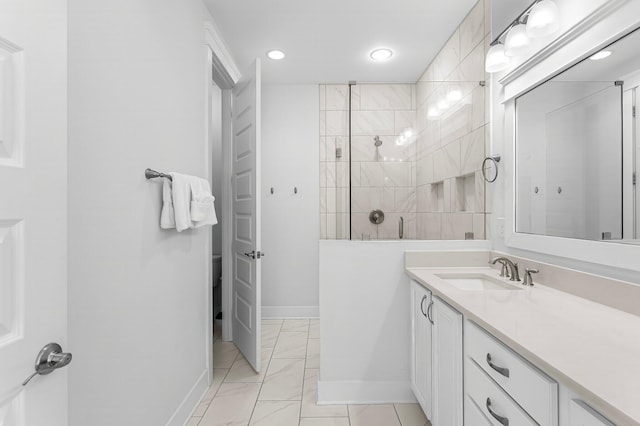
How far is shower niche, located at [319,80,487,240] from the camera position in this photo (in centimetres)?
214

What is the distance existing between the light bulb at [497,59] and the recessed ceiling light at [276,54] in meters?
1.79

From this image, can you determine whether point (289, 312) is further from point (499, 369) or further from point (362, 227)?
point (499, 369)

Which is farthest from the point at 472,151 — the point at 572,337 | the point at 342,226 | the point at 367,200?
the point at 572,337

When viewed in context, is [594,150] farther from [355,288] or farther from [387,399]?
[387,399]

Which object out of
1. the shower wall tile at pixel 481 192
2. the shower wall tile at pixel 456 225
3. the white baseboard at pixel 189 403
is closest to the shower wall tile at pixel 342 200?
the shower wall tile at pixel 456 225

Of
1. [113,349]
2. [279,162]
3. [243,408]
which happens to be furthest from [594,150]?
[279,162]

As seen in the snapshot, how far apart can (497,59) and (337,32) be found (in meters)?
1.29

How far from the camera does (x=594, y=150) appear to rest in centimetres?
135

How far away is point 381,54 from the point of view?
2953mm

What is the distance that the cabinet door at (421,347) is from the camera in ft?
5.62

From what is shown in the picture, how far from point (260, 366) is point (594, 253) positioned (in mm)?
2246

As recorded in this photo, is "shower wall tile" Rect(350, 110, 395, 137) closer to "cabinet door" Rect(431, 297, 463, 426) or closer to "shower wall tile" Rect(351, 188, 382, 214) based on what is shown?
"shower wall tile" Rect(351, 188, 382, 214)

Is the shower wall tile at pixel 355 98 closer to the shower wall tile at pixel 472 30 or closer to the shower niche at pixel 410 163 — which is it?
the shower niche at pixel 410 163

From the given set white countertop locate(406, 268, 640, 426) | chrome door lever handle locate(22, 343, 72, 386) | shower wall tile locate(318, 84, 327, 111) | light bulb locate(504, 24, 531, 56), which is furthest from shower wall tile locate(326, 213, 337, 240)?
shower wall tile locate(318, 84, 327, 111)
